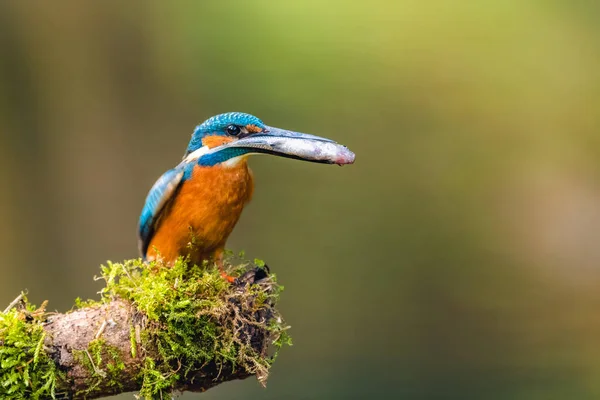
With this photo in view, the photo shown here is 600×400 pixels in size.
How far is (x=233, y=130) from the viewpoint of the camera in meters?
2.20

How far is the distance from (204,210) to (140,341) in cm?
58

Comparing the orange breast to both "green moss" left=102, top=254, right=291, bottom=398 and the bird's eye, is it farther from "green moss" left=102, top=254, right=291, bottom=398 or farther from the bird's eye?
"green moss" left=102, top=254, right=291, bottom=398

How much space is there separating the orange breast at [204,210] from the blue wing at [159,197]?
0.03 meters

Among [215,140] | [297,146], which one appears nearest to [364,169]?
[215,140]

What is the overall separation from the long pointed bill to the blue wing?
0.25 meters

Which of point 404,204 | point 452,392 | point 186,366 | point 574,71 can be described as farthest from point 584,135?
point 186,366

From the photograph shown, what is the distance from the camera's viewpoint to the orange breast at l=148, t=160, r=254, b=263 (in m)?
2.22

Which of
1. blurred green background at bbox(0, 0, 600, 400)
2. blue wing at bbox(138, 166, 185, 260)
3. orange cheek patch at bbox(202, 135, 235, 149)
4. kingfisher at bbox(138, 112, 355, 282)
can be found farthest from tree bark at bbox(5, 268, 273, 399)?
blurred green background at bbox(0, 0, 600, 400)

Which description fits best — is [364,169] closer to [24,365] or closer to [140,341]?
[140,341]

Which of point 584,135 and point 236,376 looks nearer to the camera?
point 236,376

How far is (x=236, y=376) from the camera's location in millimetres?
1889

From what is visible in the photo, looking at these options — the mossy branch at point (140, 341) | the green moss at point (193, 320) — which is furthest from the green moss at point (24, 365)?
the green moss at point (193, 320)

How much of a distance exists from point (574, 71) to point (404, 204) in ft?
6.05

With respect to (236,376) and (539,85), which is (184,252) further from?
(539,85)
